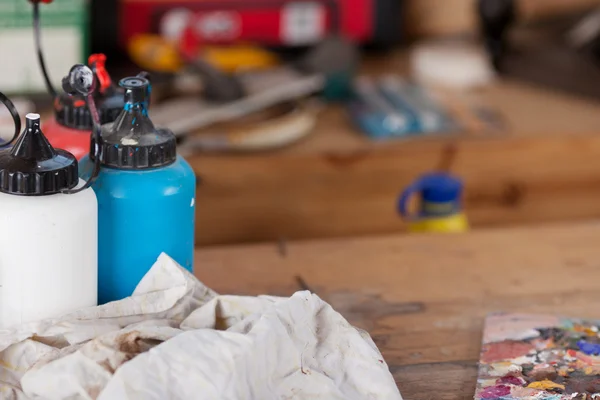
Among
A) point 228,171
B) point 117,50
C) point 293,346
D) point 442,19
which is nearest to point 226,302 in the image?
point 293,346

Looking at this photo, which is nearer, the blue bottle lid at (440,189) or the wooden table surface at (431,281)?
the wooden table surface at (431,281)

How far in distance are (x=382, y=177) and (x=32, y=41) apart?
0.55 meters

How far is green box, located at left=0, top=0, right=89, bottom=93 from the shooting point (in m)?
1.46

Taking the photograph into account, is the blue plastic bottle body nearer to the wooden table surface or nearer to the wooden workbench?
the wooden table surface

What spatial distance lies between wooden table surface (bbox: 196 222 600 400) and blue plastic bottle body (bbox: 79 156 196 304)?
0.17 metres

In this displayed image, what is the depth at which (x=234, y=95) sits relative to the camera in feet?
4.67

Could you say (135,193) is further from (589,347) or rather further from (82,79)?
(589,347)

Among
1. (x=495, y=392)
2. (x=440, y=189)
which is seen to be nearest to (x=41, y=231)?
(x=495, y=392)

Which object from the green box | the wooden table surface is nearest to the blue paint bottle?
the wooden table surface

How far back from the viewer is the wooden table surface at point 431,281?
820 mm

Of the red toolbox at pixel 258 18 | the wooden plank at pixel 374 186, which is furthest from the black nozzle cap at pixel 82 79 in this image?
the red toolbox at pixel 258 18

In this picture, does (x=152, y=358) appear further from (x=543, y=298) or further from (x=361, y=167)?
(x=361, y=167)

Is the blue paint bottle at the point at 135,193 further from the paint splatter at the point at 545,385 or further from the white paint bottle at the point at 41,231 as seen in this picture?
the paint splatter at the point at 545,385

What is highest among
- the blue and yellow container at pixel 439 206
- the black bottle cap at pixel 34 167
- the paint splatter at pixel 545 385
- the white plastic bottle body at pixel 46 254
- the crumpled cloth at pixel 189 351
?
the black bottle cap at pixel 34 167
